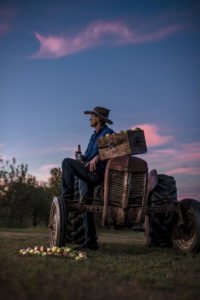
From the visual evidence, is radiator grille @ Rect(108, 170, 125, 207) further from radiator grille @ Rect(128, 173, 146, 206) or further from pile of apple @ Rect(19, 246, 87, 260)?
pile of apple @ Rect(19, 246, 87, 260)

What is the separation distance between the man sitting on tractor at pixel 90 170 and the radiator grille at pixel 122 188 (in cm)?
55

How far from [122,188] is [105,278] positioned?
3.65m

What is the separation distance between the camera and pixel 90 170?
9.27 m

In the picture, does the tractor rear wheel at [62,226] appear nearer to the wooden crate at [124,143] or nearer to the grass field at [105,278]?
the grass field at [105,278]

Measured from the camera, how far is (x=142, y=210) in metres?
8.77

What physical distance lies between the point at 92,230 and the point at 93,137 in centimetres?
181

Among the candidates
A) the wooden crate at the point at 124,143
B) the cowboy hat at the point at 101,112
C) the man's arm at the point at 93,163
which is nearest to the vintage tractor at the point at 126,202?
the wooden crate at the point at 124,143

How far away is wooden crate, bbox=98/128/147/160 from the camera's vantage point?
8.55m

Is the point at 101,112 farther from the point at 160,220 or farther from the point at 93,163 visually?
the point at 160,220

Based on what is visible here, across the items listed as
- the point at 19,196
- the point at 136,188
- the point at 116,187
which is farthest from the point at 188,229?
the point at 19,196

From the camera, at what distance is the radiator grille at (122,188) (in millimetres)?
8820

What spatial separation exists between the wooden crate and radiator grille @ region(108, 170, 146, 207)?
37 cm

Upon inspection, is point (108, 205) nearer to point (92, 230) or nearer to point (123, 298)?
point (92, 230)

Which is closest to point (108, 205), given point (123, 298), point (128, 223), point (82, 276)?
point (128, 223)
